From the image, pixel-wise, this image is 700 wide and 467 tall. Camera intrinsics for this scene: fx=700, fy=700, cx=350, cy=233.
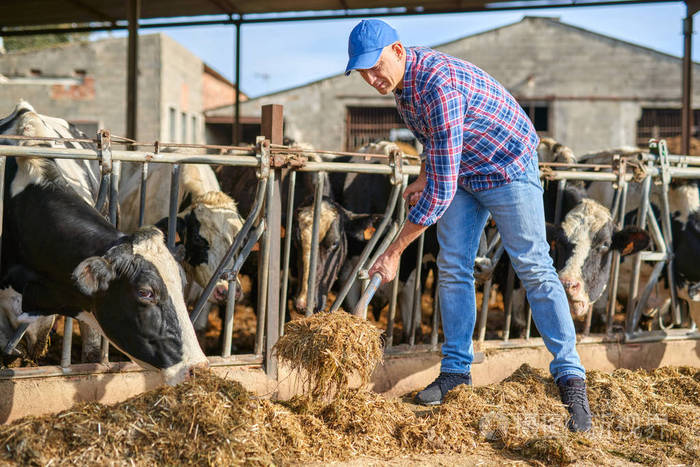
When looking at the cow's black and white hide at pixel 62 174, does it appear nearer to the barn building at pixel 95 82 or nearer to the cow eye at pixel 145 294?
the cow eye at pixel 145 294

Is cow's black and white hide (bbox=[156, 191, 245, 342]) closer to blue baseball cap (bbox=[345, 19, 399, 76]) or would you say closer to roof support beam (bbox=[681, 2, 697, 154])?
blue baseball cap (bbox=[345, 19, 399, 76])

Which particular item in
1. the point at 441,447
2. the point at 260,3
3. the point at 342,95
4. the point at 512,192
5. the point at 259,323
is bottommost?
the point at 441,447

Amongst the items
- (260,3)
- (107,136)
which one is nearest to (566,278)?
(107,136)

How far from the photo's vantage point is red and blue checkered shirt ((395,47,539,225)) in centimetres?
320

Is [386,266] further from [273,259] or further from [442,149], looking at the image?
[273,259]

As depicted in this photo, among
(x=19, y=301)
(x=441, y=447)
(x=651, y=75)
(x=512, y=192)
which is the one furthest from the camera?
(x=651, y=75)

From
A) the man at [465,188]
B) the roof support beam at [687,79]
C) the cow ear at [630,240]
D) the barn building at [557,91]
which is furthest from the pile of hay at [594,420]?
the barn building at [557,91]

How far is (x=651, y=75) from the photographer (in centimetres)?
1997

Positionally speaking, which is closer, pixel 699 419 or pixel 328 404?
pixel 328 404

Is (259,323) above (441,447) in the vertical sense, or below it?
above

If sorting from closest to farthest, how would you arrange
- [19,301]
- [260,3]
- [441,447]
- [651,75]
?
[441,447] < [19,301] < [260,3] < [651,75]

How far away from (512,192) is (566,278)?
3.88 feet

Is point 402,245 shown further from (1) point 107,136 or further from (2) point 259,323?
(1) point 107,136

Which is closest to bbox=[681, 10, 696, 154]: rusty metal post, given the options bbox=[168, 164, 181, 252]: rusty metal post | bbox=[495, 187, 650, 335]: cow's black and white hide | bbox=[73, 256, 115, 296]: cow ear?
bbox=[495, 187, 650, 335]: cow's black and white hide
